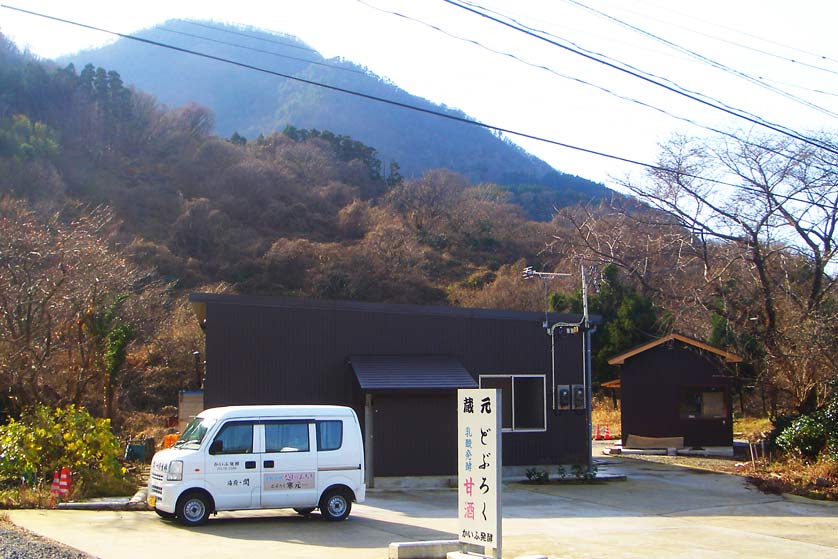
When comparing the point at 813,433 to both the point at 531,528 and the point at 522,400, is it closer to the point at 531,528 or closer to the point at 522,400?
the point at 522,400

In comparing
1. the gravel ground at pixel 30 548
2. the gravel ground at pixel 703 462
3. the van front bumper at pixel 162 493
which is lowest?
the gravel ground at pixel 703 462

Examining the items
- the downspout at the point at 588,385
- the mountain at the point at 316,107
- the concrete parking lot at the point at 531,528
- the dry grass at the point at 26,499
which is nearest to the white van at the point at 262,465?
the concrete parking lot at the point at 531,528

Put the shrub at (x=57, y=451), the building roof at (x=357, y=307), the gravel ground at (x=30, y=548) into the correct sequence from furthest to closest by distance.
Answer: the building roof at (x=357, y=307) < the shrub at (x=57, y=451) < the gravel ground at (x=30, y=548)

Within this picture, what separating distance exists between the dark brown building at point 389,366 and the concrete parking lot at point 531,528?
144cm

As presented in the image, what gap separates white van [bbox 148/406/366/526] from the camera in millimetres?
13266

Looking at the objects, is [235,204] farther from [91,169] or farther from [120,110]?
[120,110]

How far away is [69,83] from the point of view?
73.2m

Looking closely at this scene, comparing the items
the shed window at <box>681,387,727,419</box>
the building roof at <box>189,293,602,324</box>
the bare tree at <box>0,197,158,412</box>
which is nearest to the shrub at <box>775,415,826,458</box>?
the shed window at <box>681,387,727,419</box>

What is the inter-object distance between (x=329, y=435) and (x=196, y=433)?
215cm

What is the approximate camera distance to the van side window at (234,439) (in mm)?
13492

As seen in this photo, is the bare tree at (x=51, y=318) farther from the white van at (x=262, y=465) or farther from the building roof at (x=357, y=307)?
the white van at (x=262, y=465)

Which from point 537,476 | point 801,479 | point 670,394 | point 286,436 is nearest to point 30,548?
point 286,436

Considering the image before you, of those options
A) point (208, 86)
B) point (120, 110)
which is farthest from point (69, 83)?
point (208, 86)

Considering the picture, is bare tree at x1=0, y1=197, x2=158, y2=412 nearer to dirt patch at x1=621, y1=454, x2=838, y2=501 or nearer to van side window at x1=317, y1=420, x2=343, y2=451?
van side window at x1=317, y1=420, x2=343, y2=451
